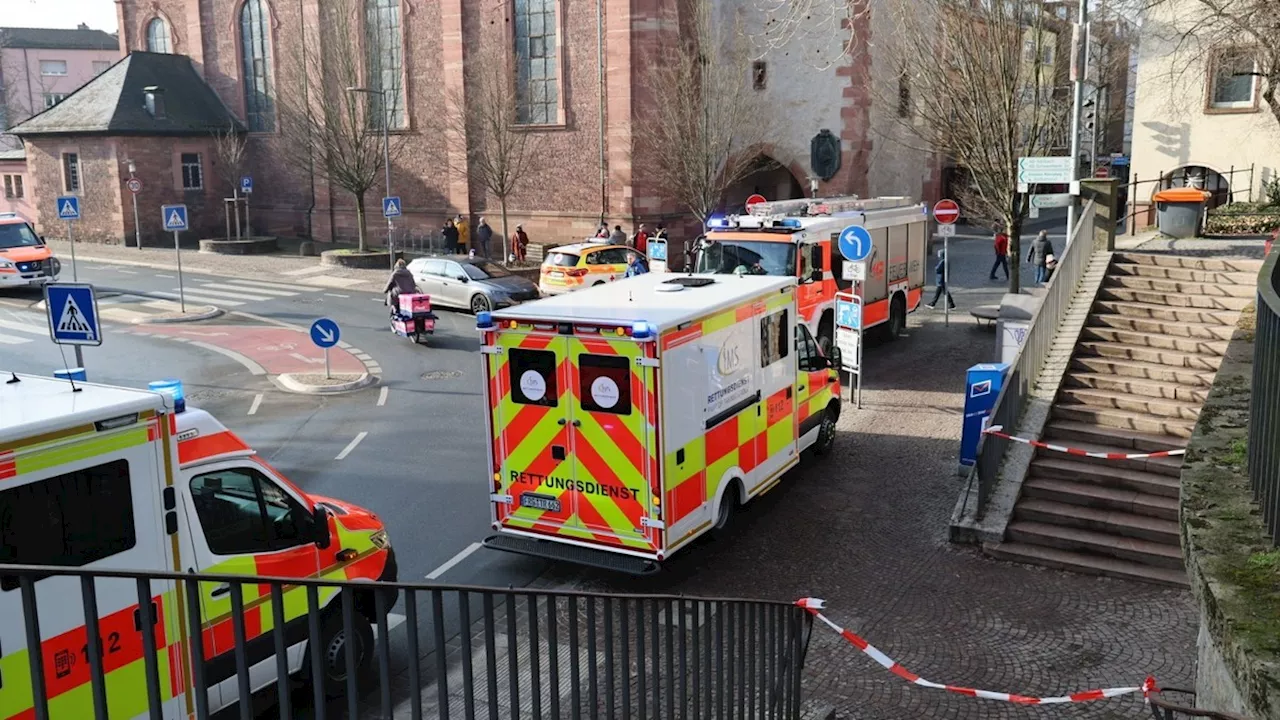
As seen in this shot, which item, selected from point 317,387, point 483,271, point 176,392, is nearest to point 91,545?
point 176,392

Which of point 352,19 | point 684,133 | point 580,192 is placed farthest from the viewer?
point 352,19

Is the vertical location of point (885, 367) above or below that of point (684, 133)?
below

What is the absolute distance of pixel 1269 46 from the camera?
20.4m

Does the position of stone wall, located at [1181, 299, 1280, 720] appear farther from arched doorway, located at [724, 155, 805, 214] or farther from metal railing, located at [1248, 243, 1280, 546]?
arched doorway, located at [724, 155, 805, 214]

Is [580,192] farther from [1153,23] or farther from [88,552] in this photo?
[88,552]

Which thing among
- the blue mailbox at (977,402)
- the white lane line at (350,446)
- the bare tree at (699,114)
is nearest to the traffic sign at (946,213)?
the bare tree at (699,114)

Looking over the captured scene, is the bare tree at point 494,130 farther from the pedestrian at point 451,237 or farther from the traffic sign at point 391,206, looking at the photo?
the traffic sign at point 391,206

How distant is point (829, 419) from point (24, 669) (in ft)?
35.5

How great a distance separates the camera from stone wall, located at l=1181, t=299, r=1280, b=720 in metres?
3.77

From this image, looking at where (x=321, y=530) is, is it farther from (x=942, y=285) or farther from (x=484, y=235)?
(x=484, y=235)

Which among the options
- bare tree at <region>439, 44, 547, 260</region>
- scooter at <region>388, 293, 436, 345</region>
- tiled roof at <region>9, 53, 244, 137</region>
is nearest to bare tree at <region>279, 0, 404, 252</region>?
bare tree at <region>439, 44, 547, 260</region>

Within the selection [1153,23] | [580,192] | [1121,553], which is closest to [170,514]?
[1121,553]

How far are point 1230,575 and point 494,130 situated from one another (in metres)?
34.3

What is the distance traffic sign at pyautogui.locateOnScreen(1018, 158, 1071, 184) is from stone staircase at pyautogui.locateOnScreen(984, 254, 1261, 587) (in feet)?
5.48
